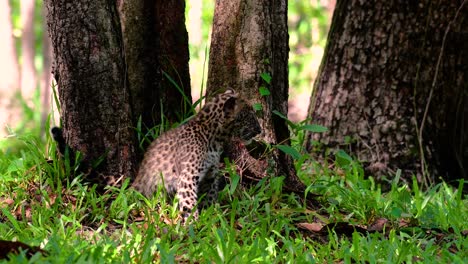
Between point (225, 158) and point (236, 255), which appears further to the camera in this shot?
point (225, 158)

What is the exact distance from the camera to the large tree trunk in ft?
25.5

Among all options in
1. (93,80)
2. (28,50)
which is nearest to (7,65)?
(28,50)

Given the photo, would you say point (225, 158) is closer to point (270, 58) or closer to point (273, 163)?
point (273, 163)

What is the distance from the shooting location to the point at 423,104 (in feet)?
25.7

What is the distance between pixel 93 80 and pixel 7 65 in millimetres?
7411

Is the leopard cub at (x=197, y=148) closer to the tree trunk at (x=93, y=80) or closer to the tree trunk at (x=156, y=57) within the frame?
the tree trunk at (x=93, y=80)

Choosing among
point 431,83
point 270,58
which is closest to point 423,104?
point 431,83

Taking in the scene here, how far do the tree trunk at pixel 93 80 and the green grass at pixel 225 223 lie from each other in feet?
0.85

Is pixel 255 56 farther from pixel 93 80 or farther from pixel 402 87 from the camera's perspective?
pixel 402 87

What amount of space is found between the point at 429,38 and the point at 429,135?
2.93ft

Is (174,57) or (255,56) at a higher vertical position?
(255,56)

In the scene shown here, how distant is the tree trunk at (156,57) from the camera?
6.72m

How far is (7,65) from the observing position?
1297 cm

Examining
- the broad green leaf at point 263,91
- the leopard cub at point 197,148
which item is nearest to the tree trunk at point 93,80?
the leopard cub at point 197,148
